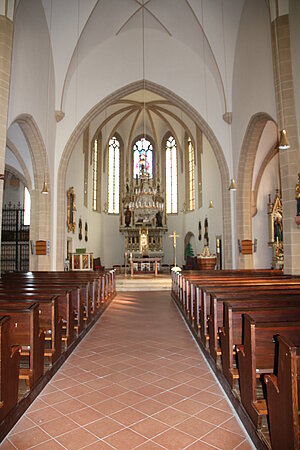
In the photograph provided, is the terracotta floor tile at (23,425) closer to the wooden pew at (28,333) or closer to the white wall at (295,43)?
the wooden pew at (28,333)

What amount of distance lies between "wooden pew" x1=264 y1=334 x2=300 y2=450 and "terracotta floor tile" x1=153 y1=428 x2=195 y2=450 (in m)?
0.72

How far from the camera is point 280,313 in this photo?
131 inches

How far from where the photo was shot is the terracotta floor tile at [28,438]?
2648 mm

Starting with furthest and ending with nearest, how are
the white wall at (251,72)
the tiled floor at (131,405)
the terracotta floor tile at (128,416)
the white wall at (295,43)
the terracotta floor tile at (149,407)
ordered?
1. the white wall at (251,72)
2. the white wall at (295,43)
3. the terracotta floor tile at (149,407)
4. the terracotta floor tile at (128,416)
5. the tiled floor at (131,405)

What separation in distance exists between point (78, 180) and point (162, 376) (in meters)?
15.5

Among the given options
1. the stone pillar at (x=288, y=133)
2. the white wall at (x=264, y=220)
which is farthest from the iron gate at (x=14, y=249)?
the stone pillar at (x=288, y=133)

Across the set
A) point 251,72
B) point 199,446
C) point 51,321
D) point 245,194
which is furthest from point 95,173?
point 199,446

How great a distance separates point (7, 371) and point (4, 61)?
8137 millimetres

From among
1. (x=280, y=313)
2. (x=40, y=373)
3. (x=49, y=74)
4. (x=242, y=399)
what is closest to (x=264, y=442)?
(x=242, y=399)

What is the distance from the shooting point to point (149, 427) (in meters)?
2.91

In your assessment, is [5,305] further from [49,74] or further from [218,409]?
[49,74]

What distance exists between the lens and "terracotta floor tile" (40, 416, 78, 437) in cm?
285

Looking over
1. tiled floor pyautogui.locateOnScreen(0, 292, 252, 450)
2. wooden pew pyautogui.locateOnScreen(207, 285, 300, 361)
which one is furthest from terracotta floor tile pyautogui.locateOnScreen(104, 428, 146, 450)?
wooden pew pyautogui.locateOnScreen(207, 285, 300, 361)

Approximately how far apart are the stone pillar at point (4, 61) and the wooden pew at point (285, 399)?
7610 mm
